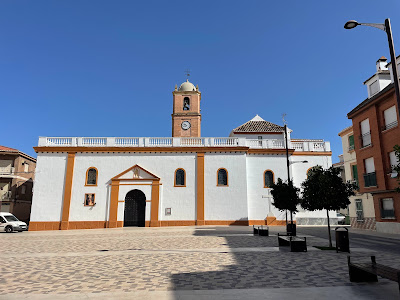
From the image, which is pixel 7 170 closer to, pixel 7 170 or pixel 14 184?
pixel 7 170

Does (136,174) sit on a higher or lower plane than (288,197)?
higher

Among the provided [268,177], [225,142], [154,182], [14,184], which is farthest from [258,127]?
[14,184]

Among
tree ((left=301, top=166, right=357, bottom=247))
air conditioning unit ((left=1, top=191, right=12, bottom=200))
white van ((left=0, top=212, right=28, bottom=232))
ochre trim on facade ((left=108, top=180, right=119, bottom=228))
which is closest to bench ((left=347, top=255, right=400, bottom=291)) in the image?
tree ((left=301, top=166, right=357, bottom=247))

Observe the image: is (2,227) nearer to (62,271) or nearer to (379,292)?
(62,271)

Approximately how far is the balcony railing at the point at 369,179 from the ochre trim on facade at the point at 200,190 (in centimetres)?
1391

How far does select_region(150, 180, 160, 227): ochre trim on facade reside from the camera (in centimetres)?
2636

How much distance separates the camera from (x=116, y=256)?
33.9ft

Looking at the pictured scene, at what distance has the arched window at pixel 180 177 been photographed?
27656mm

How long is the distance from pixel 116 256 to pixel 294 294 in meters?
6.93

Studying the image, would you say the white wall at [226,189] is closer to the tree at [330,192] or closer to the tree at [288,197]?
the tree at [288,197]

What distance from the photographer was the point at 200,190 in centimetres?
2725

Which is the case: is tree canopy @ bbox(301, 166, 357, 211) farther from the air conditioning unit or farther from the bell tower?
the air conditioning unit

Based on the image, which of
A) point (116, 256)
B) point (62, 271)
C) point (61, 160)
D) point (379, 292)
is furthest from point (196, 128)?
point (379, 292)

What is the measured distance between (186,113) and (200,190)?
491 inches
